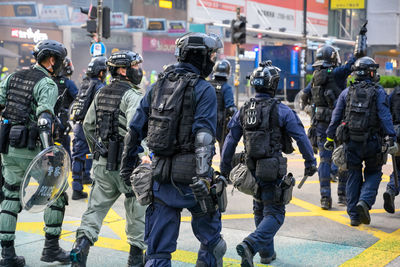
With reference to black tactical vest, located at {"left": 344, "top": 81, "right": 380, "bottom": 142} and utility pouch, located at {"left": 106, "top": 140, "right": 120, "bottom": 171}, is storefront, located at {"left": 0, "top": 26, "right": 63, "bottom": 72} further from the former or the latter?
utility pouch, located at {"left": 106, "top": 140, "right": 120, "bottom": 171}

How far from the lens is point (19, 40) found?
129 ft

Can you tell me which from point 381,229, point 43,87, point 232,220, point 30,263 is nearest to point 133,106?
point 43,87

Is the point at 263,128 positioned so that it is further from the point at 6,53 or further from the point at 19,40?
the point at 19,40

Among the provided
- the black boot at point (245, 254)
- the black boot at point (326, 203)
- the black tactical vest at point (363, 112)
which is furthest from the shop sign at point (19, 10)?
the black boot at point (245, 254)

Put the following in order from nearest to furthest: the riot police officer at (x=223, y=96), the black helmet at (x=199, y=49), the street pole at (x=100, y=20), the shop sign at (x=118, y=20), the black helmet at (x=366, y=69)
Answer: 1. the black helmet at (x=199, y=49)
2. the black helmet at (x=366, y=69)
3. the riot police officer at (x=223, y=96)
4. the street pole at (x=100, y=20)
5. the shop sign at (x=118, y=20)

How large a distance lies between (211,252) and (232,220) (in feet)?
9.89

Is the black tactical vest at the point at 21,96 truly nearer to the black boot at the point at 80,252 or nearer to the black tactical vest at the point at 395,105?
the black boot at the point at 80,252

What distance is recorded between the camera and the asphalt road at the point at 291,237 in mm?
5617

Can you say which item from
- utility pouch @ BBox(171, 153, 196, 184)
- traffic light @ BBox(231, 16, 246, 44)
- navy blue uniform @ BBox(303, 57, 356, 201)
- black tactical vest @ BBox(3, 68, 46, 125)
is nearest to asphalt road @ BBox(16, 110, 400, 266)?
navy blue uniform @ BBox(303, 57, 356, 201)

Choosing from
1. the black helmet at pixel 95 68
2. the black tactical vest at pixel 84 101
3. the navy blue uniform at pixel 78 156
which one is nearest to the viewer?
the black tactical vest at pixel 84 101

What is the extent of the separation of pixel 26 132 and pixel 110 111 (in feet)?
2.64

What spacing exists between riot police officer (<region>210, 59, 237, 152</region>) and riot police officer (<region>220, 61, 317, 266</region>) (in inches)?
142

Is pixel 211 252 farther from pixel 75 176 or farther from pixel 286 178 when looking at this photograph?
pixel 75 176

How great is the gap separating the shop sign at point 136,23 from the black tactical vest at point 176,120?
1602 inches
